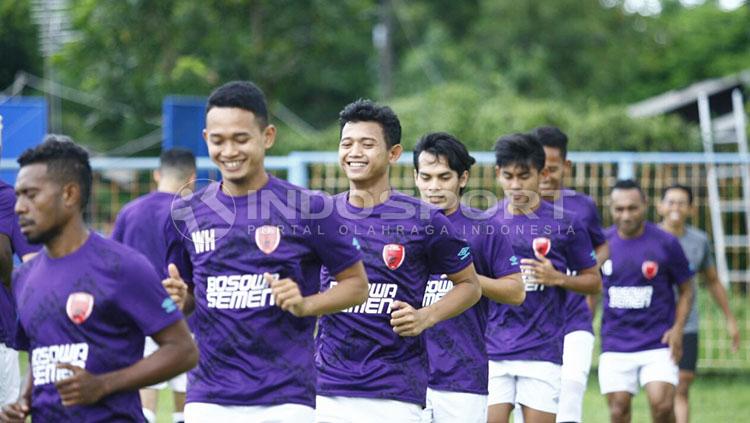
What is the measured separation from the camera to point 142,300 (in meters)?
4.82

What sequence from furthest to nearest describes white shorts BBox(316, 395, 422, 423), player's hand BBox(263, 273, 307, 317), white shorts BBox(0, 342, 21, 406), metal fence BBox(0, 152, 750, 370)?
1. metal fence BBox(0, 152, 750, 370)
2. white shorts BBox(0, 342, 21, 406)
3. white shorts BBox(316, 395, 422, 423)
4. player's hand BBox(263, 273, 307, 317)

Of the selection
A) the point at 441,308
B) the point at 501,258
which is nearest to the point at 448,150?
the point at 501,258

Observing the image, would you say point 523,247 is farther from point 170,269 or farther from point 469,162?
point 170,269

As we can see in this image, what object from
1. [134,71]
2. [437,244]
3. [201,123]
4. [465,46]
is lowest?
[437,244]

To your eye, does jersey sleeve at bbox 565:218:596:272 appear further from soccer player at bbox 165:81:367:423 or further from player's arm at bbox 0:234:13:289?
player's arm at bbox 0:234:13:289

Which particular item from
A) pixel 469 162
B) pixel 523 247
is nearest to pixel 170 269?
pixel 469 162

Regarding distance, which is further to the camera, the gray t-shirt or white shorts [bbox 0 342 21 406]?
the gray t-shirt

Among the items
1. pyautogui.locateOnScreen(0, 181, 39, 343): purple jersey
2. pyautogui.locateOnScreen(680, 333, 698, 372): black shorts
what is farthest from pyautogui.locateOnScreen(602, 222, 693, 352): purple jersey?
pyautogui.locateOnScreen(0, 181, 39, 343): purple jersey

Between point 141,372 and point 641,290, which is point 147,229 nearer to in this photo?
point 641,290

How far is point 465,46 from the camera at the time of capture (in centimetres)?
3988

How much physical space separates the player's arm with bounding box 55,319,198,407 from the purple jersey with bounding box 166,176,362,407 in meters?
0.61

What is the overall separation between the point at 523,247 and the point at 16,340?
4.42 meters

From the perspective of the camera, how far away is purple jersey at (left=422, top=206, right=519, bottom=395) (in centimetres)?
746

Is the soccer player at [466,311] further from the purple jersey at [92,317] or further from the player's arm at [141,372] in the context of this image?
the purple jersey at [92,317]
